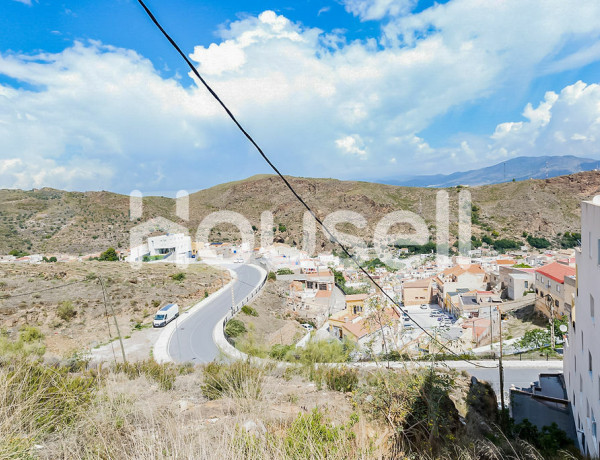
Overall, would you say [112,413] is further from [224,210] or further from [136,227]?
[224,210]

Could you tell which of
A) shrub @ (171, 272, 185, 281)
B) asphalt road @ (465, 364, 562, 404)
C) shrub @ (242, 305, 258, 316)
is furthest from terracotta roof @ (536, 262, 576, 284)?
shrub @ (171, 272, 185, 281)

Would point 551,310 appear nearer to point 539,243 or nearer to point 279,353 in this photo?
point 279,353

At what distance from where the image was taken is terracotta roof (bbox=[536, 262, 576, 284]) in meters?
22.3

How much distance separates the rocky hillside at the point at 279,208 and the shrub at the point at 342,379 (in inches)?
1444

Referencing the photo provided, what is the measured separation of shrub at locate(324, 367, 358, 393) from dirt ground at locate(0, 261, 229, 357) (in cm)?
894

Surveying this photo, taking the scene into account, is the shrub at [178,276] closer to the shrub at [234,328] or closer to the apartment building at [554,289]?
the shrub at [234,328]

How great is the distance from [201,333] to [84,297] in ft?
24.5

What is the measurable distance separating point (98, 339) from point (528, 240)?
55.1 m

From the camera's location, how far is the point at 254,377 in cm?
459

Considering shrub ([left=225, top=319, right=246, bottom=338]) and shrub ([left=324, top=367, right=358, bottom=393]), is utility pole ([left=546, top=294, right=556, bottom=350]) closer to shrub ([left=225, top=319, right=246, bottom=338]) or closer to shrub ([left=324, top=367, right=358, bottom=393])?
shrub ([left=225, top=319, right=246, bottom=338])

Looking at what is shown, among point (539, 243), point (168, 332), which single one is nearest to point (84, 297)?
point (168, 332)

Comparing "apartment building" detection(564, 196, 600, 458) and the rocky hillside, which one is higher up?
the rocky hillside

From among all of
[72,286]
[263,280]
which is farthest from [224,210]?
[72,286]

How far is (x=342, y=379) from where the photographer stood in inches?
217
